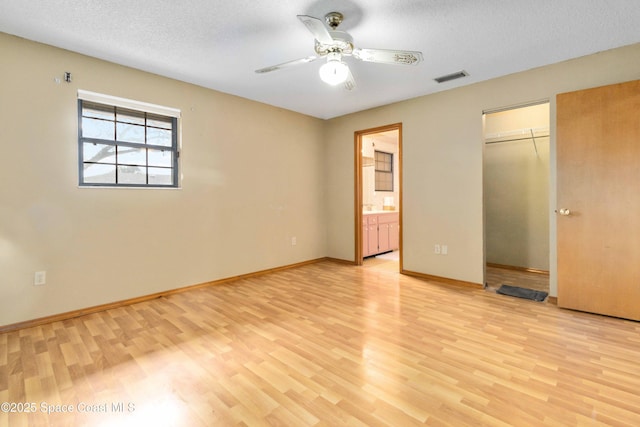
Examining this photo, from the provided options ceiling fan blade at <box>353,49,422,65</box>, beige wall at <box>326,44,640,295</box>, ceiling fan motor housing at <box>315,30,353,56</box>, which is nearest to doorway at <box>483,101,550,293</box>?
beige wall at <box>326,44,640,295</box>

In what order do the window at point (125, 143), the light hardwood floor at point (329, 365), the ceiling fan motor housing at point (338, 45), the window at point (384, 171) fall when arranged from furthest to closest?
the window at point (384, 171) < the window at point (125, 143) < the ceiling fan motor housing at point (338, 45) < the light hardwood floor at point (329, 365)

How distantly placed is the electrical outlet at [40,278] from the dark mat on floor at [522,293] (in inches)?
190

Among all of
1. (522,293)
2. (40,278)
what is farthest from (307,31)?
(522,293)

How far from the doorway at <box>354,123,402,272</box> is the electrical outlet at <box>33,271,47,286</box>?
399 centimetres

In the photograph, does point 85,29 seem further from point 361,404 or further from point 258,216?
point 361,404

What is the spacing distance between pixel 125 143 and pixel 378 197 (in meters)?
5.36

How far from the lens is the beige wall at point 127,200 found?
8.74 ft

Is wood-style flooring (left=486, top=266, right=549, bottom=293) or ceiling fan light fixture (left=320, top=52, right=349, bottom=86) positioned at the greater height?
ceiling fan light fixture (left=320, top=52, right=349, bottom=86)

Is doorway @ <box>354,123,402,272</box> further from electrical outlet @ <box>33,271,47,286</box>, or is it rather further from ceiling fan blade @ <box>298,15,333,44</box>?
electrical outlet @ <box>33,271,47,286</box>

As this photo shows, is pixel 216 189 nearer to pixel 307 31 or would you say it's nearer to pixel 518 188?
pixel 307 31

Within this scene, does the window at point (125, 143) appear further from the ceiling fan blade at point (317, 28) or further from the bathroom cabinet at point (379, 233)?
the bathroom cabinet at point (379, 233)

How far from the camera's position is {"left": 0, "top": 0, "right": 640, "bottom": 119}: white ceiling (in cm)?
221

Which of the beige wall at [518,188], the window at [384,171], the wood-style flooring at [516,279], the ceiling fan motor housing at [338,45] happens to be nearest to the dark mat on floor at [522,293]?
the wood-style flooring at [516,279]

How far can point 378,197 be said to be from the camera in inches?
286
